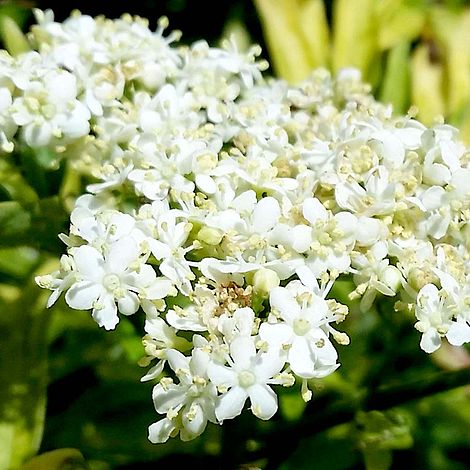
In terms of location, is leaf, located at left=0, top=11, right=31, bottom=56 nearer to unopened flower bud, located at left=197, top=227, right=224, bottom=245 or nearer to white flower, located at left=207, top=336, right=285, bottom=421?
unopened flower bud, located at left=197, top=227, right=224, bottom=245

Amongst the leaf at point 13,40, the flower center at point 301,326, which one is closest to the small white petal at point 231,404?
the flower center at point 301,326

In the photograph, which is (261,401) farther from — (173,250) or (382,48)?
(382,48)

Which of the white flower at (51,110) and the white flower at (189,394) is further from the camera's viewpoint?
the white flower at (51,110)

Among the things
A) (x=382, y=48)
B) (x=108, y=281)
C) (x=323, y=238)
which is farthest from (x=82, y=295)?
(x=382, y=48)

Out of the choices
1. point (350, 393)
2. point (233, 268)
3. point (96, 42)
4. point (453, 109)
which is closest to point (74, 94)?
point (96, 42)

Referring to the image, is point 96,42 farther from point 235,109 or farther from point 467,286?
point 467,286

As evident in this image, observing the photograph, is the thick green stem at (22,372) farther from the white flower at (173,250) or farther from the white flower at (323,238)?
the white flower at (323,238)

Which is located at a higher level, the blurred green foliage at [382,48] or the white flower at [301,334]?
the blurred green foliage at [382,48]
